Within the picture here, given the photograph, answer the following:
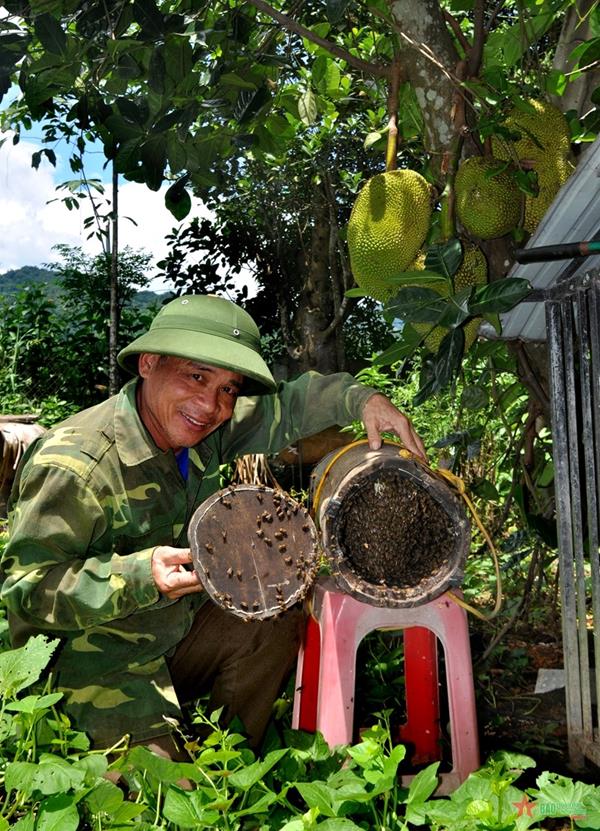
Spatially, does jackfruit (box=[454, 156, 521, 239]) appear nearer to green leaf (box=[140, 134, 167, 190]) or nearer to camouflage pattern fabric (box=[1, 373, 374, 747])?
camouflage pattern fabric (box=[1, 373, 374, 747])

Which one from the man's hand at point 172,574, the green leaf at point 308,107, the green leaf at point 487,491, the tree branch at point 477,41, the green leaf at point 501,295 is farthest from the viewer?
the green leaf at point 487,491

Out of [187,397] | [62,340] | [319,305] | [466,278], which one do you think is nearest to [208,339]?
[187,397]

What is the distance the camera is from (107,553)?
2049mm

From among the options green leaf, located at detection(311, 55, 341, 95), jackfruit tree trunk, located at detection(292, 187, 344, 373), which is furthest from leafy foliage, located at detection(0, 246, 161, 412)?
green leaf, located at detection(311, 55, 341, 95)

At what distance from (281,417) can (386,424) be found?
0.42 metres

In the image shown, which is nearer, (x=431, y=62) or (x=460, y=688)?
(x=460, y=688)

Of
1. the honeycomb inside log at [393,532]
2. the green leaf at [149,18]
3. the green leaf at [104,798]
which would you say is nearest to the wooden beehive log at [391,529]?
the honeycomb inside log at [393,532]

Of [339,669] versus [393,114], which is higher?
[393,114]

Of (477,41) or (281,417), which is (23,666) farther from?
(477,41)

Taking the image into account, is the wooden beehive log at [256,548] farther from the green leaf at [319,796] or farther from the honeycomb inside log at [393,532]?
the green leaf at [319,796]

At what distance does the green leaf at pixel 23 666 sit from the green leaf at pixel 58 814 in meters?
0.23

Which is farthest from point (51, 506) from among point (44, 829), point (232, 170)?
point (232, 170)

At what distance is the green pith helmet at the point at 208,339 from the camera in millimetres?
1965

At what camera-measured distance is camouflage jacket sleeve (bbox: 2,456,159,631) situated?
5.95 feet
